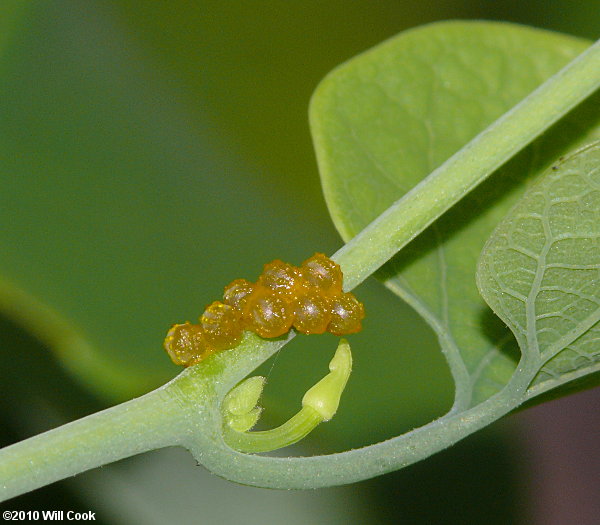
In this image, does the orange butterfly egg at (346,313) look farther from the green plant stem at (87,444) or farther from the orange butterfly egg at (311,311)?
the green plant stem at (87,444)

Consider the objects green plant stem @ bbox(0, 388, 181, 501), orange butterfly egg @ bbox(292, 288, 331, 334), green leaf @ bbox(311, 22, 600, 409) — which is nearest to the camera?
green plant stem @ bbox(0, 388, 181, 501)

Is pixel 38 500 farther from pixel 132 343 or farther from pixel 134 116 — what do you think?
pixel 134 116

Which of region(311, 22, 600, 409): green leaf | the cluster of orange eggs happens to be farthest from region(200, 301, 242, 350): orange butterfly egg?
region(311, 22, 600, 409): green leaf

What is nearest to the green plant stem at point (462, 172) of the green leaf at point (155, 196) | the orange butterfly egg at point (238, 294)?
the orange butterfly egg at point (238, 294)

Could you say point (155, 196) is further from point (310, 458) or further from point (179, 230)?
point (310, 458)

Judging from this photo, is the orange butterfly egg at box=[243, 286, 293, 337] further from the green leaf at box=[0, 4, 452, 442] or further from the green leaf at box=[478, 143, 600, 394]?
the green leaf at box=[0, 4, 452, 442]

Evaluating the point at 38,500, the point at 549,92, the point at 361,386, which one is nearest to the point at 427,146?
the point at 549,92
